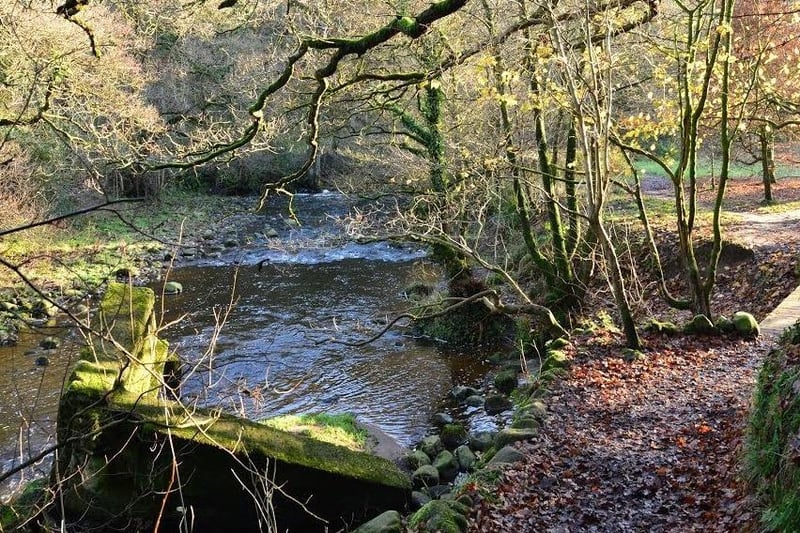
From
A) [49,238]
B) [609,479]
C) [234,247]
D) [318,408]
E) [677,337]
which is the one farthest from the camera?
[234,247]

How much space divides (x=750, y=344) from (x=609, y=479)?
4367 mm

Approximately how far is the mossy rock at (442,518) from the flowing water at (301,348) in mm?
1803

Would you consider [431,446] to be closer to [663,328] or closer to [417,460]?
[417,460]

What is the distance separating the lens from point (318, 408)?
11.9 metres

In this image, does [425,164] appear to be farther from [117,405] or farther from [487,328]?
[117,405]

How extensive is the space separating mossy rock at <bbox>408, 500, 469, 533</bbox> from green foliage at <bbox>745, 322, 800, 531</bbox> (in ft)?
8.16

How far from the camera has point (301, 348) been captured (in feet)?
48.7

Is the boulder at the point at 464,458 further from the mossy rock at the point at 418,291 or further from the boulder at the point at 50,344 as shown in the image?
the boulder at the point at 50,344

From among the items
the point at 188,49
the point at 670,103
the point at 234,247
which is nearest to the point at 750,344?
the point at 670,103

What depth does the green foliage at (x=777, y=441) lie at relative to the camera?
13.5ft

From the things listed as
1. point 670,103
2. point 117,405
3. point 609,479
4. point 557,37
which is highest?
point 557,37

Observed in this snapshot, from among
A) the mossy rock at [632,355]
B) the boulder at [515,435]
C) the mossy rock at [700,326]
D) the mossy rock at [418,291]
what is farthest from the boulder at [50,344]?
the mossy rock at [700,326]

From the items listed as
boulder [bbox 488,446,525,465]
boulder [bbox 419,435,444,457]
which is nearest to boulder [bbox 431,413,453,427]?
boulder [bbox 419,435,444,457]

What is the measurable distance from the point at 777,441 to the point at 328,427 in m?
6.77
